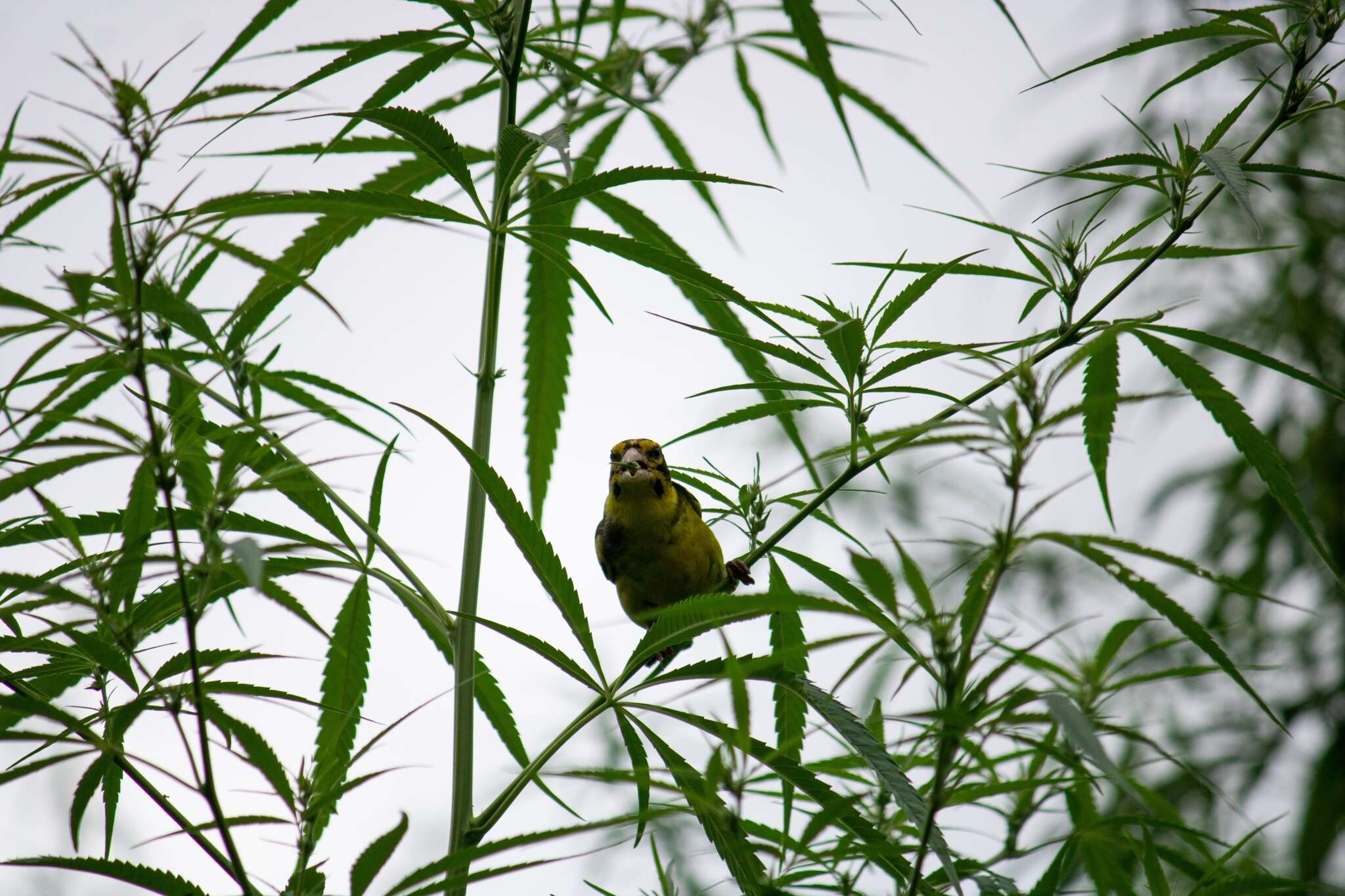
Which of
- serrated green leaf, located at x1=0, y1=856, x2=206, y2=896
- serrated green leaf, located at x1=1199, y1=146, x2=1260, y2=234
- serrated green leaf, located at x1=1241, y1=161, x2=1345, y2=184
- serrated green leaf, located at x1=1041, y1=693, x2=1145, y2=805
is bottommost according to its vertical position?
serrated green leaf, located at x1=1041, y1=693, x2=1145, y2=805

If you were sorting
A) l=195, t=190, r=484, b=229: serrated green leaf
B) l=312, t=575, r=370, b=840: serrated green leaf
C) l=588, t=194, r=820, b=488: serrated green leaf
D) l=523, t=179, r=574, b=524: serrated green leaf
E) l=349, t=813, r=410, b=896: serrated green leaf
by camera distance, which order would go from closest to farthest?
l=349, t=813, r=410, b=896: serrated green leaf
l=195, t=190, r=484, b=229: serrated green leaf
l=312, t=575, r=370, b=840: serrated green leaf
l=588, t=194, r=820, b=488: serrated green leaf
l=523, t=179, r=574, b=524: serrated green leaf

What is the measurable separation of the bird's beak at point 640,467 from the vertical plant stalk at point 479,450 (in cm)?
166

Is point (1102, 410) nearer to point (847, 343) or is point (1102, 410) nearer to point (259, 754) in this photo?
point (847, 343)

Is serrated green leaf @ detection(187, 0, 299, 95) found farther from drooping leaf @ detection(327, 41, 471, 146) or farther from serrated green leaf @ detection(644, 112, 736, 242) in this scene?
serrated green leaf @ detection(644, 112, 736, 242)

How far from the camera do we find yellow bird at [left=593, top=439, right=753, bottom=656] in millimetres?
3443

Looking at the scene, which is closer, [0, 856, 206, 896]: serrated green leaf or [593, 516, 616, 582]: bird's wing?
[0, 856, 206, 896]: serrated green leaf

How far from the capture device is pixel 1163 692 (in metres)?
5.85

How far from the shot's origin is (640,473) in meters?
3.53

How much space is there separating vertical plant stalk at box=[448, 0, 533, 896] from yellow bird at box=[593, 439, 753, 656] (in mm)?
1617

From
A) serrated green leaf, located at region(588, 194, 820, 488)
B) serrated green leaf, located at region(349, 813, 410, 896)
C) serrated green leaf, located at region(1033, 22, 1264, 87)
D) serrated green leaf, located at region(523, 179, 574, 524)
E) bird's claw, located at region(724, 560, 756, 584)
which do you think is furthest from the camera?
bird's claw, located at region(724, 560, 756, 584)

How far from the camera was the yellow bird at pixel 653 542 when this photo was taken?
3.44m

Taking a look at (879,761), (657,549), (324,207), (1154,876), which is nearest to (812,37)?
(324,207)

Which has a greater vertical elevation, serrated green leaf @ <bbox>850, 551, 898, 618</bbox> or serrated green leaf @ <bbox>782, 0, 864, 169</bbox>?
serrated green leaf @ <bbox>782, 0, 864, 169</bbox>

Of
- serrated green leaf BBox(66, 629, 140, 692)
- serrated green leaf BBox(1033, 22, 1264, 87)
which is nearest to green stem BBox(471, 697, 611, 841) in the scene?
serrated green leaf BBox(66, 629, 140, 692)
